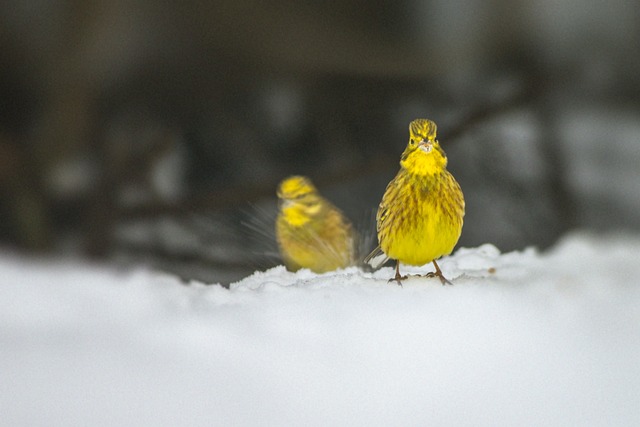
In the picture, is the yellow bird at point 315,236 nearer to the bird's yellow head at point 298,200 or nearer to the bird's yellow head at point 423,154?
the bird's yellow head at point 298,200

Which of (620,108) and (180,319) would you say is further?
(620,108)

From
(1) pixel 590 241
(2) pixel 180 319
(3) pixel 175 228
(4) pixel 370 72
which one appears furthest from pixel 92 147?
(1) pixel 590 241

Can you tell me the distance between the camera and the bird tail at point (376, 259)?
0.63 meters

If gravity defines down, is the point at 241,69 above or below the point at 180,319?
above

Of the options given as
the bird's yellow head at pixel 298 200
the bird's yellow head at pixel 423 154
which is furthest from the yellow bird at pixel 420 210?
the bird's yellow head at pixel 298 200

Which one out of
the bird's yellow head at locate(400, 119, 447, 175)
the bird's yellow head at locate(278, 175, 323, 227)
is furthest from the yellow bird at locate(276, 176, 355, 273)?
the bird's yellow head at locate(400, 119, 447, 175)

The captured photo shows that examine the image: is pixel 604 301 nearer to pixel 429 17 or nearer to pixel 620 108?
pixel 620 108

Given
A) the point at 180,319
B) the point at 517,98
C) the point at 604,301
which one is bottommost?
the point at 180,319

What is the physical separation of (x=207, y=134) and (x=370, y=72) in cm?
21

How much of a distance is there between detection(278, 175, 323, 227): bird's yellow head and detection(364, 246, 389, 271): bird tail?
0.10m

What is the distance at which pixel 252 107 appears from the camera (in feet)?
2.63

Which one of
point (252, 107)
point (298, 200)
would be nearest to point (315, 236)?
point (298, 200)

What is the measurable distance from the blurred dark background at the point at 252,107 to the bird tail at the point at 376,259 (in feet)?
0.48

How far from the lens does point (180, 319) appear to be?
73 centimetres
